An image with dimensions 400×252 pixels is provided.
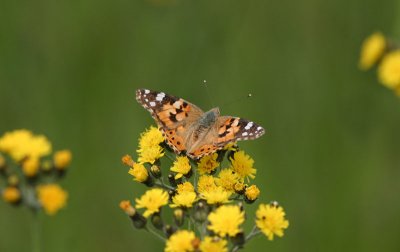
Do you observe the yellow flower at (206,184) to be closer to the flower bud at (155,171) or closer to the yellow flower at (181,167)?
the yellow flower at (181,167)

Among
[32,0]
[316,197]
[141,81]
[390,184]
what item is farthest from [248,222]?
[32,0]

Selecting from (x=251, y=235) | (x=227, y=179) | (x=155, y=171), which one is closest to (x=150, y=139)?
(x=155, y=171)

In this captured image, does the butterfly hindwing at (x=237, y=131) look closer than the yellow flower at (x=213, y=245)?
No

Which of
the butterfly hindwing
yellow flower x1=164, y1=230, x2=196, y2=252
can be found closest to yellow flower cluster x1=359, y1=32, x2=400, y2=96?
the butterfly hindwing

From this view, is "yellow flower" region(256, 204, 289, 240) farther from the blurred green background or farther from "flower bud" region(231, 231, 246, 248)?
the blurred green background

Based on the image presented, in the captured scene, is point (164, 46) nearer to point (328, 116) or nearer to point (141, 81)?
point (141, 81)

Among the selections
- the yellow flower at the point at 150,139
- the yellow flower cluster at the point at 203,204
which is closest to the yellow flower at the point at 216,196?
the yellow flower cluster at the point at 203,204
